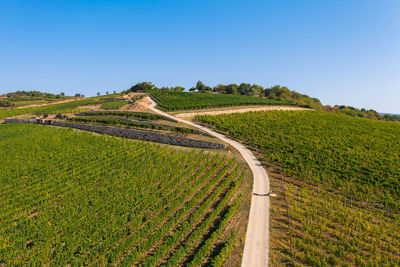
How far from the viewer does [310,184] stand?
33.8 m

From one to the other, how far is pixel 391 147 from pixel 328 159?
802 inches

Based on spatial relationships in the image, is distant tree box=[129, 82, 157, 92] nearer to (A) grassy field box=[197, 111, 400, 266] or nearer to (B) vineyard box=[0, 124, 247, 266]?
(A) grassy field box=[197, 111, 400, 266]

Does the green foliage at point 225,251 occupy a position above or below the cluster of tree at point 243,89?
below

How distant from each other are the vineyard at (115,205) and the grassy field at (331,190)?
673 centimetres

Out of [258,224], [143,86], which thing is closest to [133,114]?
[258,224]

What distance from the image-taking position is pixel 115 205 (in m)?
25.2

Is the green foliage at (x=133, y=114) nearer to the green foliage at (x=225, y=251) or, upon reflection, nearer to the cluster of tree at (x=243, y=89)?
the green foliage at (x=225, y=251)

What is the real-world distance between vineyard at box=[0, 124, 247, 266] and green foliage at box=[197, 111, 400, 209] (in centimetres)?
1260

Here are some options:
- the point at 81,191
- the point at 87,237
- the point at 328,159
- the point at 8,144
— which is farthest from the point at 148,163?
the point at 8,144

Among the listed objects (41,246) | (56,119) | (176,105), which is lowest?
(41,246)

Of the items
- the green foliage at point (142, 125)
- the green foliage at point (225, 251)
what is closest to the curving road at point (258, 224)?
the green foliage at point (225, 251)

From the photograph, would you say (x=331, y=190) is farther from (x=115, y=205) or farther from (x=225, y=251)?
(x=115, y=205)

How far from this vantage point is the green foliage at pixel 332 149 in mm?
32688

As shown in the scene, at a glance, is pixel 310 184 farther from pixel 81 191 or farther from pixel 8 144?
pixel 8 144
